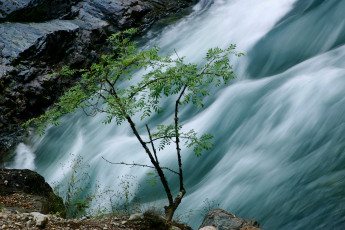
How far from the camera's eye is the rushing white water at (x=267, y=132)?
16.7 feet

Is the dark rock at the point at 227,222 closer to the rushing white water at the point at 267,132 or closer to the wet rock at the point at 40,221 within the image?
the rushing white water at the point at 267,132

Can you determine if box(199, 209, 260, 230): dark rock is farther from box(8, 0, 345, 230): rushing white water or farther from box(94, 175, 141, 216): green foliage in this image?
box(94, 175, 141, 216): green foliage

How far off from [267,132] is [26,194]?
3.89m

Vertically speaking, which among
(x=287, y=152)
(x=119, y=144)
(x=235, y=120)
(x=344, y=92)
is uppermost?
(x=119, y=144)

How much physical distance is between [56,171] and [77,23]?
5.61 metres

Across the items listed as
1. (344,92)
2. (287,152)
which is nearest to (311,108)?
(344,92)

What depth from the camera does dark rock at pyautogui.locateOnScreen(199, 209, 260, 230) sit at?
15.1ft

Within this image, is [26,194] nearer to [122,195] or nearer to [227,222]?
[122,195]

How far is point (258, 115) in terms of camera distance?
290 inches

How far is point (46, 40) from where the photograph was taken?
11742 millimetres

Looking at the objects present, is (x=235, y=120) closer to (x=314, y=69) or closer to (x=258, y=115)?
(x=258, y=115)

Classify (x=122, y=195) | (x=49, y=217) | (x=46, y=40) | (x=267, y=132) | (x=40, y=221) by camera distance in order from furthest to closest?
(x=46, y=40), (x=122, y=195), (x=267, y=132), (x=49, y=217), (x=40, y=221)

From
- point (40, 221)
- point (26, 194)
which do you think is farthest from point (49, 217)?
point (26, 194)

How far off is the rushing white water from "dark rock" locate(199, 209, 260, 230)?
378mm
